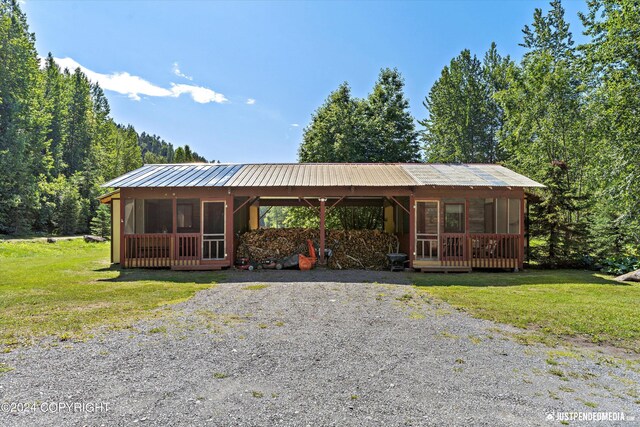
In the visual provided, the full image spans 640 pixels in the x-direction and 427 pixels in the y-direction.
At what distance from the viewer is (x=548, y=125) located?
2136 centimetres

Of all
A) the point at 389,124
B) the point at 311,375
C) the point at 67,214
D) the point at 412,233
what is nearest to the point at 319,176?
the point at 412,233

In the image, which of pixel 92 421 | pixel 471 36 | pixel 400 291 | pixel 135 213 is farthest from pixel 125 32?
pixel 471 36

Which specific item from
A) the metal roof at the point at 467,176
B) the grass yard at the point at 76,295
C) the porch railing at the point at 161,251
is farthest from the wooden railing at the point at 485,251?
the porch railing at the point at 161,251

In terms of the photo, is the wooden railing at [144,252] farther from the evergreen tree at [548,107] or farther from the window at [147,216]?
the evergreen tree at [548,107]

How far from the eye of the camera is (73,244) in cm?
1980

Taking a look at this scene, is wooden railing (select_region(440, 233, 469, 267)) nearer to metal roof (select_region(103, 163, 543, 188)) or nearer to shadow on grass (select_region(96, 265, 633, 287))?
shadow on grass (select_region(96, 265, 633, 287))

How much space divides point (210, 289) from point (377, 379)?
574 centimetres

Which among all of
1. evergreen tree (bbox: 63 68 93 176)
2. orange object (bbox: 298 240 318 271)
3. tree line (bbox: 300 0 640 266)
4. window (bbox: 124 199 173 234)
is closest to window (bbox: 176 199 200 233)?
window (bbox: 124 199 173 234)

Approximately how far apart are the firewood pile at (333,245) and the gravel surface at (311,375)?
6832 mm

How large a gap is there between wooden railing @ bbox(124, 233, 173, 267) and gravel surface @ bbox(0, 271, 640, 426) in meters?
6.56

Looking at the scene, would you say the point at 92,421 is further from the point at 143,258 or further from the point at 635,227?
the point at 635,227

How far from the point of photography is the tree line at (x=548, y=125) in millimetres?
12758

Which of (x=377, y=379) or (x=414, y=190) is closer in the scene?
(x=377, y=379)

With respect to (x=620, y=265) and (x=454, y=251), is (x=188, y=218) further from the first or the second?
(x=620, y=265)
